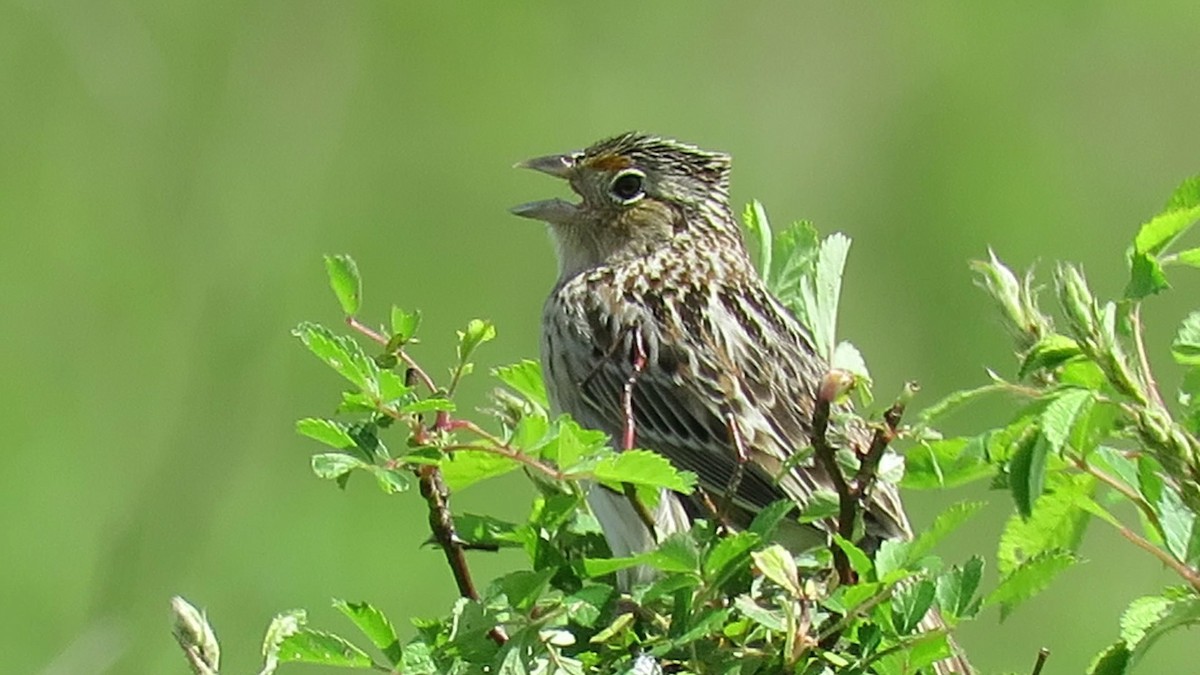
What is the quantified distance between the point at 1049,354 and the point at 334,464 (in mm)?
656

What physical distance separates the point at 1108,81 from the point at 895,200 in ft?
5.30

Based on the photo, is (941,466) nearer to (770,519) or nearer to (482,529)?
(770,519)

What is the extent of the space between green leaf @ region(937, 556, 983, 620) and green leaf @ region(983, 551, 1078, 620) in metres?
0.02

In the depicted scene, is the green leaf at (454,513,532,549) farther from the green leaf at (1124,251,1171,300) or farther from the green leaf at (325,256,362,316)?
the green leaf at (1124,251,1171,300)

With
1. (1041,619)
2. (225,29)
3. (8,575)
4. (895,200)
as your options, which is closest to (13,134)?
(225,29)

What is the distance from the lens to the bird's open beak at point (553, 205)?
4199mm

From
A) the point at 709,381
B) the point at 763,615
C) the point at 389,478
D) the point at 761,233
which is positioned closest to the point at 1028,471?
the point at 763,615

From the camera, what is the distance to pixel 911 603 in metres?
1.88

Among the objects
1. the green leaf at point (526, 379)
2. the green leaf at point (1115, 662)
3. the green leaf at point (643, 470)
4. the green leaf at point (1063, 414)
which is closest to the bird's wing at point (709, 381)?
the green leaf at point (526, 379)

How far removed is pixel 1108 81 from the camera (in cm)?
950

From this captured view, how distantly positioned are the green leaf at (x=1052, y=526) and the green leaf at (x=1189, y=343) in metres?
0.13

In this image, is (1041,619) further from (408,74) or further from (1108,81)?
(408,74)

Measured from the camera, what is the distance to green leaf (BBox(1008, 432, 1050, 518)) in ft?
5.67

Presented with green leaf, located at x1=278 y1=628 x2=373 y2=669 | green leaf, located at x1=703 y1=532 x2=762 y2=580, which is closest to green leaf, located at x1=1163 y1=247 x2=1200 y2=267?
green leaf, located at x1=703 y1=532 x2=762 y2=580
